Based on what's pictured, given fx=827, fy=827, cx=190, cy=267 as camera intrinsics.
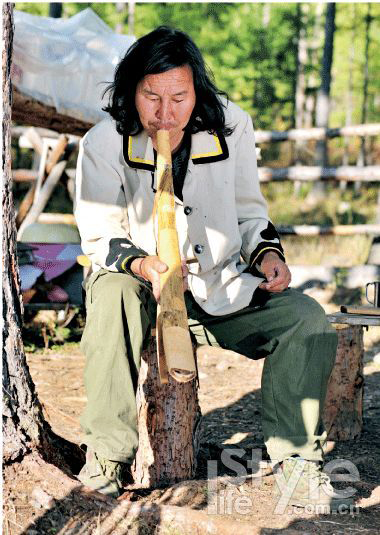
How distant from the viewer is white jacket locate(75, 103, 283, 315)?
10.3 ft

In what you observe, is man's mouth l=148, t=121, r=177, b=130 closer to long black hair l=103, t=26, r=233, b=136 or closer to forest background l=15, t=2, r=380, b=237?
long black hair l=103, t=26, r=233, b=136

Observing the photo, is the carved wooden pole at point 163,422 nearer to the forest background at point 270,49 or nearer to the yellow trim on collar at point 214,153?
the yellow trim on collar at point 214,153

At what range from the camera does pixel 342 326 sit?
14.0 feet

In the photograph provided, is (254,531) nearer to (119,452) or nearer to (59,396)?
(119,452)

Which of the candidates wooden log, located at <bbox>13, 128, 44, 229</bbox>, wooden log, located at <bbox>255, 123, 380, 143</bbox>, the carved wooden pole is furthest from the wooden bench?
wooden log, located at <bbox>255, 123, 380, 143</bbox>

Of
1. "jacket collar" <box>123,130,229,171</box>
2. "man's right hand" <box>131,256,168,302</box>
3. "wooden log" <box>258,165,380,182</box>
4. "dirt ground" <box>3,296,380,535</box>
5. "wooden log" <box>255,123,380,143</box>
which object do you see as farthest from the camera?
"wooden log" <box>255,123,380,143</box>

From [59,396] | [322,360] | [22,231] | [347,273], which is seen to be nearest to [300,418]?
[322,360]

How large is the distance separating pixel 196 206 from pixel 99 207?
385 mm

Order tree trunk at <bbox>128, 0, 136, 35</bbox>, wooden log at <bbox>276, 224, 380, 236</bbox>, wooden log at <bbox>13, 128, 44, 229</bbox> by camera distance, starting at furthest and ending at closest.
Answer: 1. tree trunk at <bbox>128, 0, 136, 35</bbox>
2. wooden log at <bbox>276, 224, 380, 236</bbox>
3. wooden log at <bbox>13, 128, 44, 229</bbox>

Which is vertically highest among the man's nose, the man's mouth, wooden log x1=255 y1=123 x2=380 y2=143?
the man's nose

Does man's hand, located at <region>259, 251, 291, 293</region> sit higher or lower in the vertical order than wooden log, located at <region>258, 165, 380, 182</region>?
higher

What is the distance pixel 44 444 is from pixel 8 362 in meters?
0.37

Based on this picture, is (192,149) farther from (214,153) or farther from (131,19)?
(131,19)

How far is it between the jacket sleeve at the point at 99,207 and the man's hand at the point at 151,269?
131 mm
